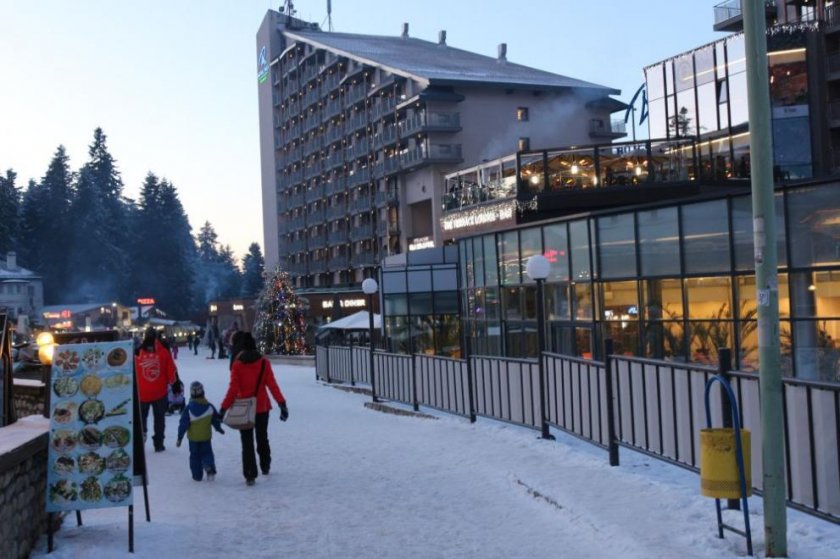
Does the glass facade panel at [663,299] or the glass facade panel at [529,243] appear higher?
the glass facade panel at [529,243]

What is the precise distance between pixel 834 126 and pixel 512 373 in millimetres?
38229

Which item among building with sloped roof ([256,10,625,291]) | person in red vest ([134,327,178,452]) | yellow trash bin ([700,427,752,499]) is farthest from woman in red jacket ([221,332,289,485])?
building with sloped roof ([256,10,625,291])

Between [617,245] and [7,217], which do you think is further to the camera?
[7,217]

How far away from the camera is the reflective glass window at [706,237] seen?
20.0 metres

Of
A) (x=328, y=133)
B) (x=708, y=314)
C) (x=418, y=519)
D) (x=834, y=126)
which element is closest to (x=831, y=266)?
(x=708, y=314)

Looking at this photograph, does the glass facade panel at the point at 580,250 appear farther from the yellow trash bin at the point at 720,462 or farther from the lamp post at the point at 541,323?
the yellow trash bin at the point at 720,462

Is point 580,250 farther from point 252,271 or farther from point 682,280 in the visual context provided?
point 252,271

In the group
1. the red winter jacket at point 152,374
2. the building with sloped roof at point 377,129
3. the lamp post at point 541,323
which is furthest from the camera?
the building with sloped roof at point 377,129

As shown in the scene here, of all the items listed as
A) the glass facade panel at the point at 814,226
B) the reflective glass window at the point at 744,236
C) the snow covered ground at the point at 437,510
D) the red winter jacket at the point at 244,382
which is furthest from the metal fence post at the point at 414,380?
the red winter jacket at the point at 244,382

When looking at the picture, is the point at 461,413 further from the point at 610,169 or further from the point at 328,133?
the point at 328,133

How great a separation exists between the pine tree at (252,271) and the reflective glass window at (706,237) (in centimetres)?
11880

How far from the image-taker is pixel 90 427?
27.0 ft

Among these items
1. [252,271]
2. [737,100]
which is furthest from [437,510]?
[252,271]

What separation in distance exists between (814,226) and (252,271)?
135 m
